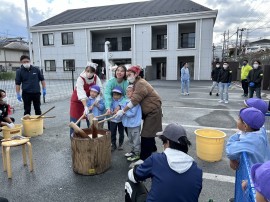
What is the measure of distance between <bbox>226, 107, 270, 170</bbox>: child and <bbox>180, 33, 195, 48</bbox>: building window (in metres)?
21.1

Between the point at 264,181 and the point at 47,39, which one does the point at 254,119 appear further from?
the point at 47,39

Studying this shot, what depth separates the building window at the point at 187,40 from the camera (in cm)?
2217

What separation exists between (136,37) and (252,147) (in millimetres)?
21456

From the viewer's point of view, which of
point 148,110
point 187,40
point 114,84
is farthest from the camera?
point 187,40

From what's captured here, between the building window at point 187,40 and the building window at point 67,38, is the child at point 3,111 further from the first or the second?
the building window at point 67,38

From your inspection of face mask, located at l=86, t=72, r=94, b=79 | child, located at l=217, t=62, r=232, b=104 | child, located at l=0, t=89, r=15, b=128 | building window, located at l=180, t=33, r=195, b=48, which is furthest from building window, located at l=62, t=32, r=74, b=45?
face mask, located at l=86, t=72, r=94, b=79

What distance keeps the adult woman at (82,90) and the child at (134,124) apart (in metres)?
0.83

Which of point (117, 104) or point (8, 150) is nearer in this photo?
point (8, 150)

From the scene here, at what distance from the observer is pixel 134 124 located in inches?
146

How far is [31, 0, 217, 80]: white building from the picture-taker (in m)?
20.4

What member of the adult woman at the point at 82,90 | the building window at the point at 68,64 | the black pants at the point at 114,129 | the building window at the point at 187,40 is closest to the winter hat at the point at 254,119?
the black pants at the point at 114,129

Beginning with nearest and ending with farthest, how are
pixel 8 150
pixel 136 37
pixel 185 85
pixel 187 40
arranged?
pixel 8 150, pixel 185 85, pixel 136 37, pixel 187 40

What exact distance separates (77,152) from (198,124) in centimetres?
405

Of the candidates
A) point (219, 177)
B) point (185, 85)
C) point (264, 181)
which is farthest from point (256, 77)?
point (264, 181)
